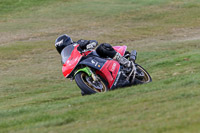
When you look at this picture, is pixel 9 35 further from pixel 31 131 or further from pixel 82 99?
pixel 31 131

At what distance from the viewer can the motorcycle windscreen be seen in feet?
32.4

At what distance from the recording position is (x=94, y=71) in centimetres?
994

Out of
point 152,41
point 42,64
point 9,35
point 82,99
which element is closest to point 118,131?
point 82,99

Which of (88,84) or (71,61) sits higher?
(71,61)

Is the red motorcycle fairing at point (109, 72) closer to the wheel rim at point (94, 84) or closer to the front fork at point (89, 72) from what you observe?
the wheel rim at point (94, 84)

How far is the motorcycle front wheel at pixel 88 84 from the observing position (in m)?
9.30

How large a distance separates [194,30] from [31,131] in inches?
1003

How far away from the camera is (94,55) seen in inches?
401

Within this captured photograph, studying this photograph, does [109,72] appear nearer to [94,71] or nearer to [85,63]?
[94,71]

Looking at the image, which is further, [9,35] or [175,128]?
[9,35]

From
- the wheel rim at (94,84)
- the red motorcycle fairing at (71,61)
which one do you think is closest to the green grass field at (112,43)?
the wheel rim at (94,84)

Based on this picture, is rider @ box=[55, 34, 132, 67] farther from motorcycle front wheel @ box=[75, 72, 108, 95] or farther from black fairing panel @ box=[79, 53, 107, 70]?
motorcycle front wheel @ box=[75, 72, 108, 95]

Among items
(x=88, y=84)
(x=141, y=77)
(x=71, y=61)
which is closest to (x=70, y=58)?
(x=71, y=61)

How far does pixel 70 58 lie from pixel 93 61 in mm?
614
